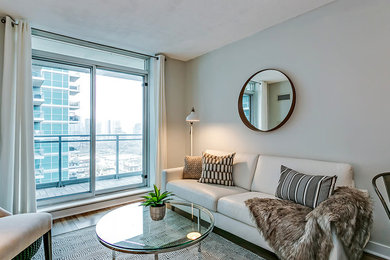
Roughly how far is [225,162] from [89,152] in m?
2.15

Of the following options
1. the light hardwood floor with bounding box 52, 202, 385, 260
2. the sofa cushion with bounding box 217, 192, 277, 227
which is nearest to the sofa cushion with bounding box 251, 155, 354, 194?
the sofa cushion with bounding box 217, 192, 277, 227

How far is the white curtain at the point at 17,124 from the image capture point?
2.51m

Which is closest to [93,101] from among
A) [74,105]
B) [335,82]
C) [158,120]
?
[74,105]

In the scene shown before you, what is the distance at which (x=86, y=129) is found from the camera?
3469 millimetres

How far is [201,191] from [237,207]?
0.55 m

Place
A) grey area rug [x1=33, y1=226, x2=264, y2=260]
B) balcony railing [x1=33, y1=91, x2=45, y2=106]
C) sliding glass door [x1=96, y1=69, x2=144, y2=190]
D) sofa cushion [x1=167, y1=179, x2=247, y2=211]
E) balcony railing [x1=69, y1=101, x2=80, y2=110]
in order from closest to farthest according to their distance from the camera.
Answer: grey area rug [x1=33, y1=226, x2=264, y2=260] < sofa cushion [x1=167, y1=179, x2=247, y2=211] < balcony railing [x1=33, y1=91, x2=45, y2=106] < balcony railing [x1=69, y1=101, x2=80, y2=110] < sliding glass door [x1=96, y1=69, x2=144, y2=190]

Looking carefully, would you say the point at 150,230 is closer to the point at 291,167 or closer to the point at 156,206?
the point at 156,206

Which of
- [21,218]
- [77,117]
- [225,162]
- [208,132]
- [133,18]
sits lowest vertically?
[21,218]

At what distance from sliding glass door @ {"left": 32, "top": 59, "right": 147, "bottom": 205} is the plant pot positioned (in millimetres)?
1989

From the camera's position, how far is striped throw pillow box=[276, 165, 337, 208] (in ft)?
6.13

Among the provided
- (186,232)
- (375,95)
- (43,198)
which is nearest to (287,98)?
(375,95)

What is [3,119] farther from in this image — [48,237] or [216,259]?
[216,259]

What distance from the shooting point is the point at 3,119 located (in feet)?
8.27

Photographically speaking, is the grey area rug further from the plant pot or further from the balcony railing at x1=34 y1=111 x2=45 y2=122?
the balcony railing at x1=34 y1=111 x2=45 y2=122
